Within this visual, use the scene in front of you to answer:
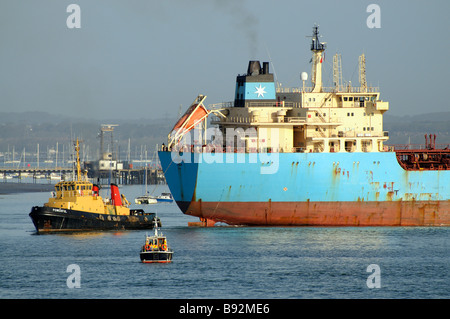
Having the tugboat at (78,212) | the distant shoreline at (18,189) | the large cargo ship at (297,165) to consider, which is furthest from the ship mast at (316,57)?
the distant shoreline at (18,189)

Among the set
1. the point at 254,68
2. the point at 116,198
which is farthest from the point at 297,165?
the point at 116,198

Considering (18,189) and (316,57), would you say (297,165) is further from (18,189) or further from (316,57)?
(18,189)

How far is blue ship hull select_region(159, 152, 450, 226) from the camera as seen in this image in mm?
50156

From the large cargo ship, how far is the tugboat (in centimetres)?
436

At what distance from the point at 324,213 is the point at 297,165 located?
374 centimetres

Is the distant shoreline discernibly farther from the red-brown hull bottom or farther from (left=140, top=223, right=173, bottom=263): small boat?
(left=140, top=223, right=173, bottom=263): small boat

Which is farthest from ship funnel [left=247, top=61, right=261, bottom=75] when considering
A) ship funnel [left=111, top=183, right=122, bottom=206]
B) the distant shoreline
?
the distant shoreline

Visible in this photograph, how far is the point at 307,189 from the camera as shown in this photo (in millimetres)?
51000

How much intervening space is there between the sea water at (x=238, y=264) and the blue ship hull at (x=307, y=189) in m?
1.04

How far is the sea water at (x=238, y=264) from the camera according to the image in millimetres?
32938
